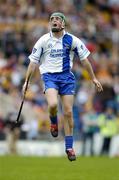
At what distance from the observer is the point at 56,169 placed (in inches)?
737

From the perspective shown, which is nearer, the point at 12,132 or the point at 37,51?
the point at 37,51

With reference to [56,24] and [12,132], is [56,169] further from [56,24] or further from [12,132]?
[12,132]

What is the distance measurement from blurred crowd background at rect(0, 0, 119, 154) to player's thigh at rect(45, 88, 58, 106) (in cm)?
879

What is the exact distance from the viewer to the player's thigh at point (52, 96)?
1544 cm

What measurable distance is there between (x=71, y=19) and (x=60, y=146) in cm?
684

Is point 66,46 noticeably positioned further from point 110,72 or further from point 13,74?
point 110,72

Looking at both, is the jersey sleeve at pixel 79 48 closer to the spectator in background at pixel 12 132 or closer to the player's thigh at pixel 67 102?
the player's thigh at pixel 67 102

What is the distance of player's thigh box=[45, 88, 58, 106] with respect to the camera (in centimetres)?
1544

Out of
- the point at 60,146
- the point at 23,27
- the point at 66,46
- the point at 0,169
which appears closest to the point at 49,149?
the point at 60,146

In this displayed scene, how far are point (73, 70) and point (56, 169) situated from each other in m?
9.59

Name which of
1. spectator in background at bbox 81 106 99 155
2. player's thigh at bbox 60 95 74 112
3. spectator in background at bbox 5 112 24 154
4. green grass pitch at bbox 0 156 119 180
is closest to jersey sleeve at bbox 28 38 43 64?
player's thigh at bbox 60 95 74 112

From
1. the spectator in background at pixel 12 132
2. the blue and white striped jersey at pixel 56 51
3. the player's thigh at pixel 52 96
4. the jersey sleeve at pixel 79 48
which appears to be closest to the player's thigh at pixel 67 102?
the player's thigh at pixel 52 96

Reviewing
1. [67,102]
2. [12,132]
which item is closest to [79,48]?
[67,102]

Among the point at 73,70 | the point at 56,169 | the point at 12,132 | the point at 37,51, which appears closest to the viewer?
the point at 37,51
